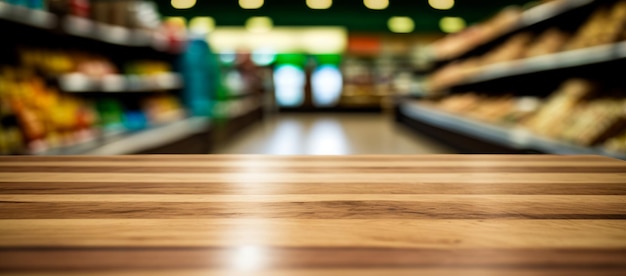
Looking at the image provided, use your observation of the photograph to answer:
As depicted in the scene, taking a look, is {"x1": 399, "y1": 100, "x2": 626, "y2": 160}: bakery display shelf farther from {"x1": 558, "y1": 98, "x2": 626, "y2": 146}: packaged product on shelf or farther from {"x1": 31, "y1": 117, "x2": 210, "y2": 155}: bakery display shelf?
{"x1": 31, "y1": 117, "x2": 210, "y2": 155}: bakery display shelf

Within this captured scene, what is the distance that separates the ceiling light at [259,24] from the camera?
15.1m

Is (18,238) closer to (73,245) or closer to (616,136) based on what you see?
(73,245)

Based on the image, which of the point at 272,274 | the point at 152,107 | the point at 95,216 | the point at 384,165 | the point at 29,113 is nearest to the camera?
the point at 272,274

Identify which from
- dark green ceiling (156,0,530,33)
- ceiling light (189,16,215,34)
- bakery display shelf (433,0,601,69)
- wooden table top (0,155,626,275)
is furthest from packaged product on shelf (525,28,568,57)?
ceiling light (189,16,215,34)

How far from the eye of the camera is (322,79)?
15289 millimetres

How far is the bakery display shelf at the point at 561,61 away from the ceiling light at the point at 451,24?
10010 mm

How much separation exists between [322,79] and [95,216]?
1475 centimetres

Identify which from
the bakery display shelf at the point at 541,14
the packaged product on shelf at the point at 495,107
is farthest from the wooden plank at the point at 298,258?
the packaged product on shelf at the point at 495,107

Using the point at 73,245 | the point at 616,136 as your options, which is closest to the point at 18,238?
the point at 73,245

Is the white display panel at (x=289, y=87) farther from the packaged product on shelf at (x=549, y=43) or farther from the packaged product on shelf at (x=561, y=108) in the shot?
the packaged product on shelf at (x=561, y=108)

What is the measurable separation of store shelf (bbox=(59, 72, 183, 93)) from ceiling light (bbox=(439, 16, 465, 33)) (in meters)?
11.1

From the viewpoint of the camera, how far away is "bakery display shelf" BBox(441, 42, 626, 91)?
2875 millimetres

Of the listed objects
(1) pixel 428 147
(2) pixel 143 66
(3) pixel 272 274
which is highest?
(2) pixel 143 66

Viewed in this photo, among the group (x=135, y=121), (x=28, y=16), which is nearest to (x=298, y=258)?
(x=28, y=16)
